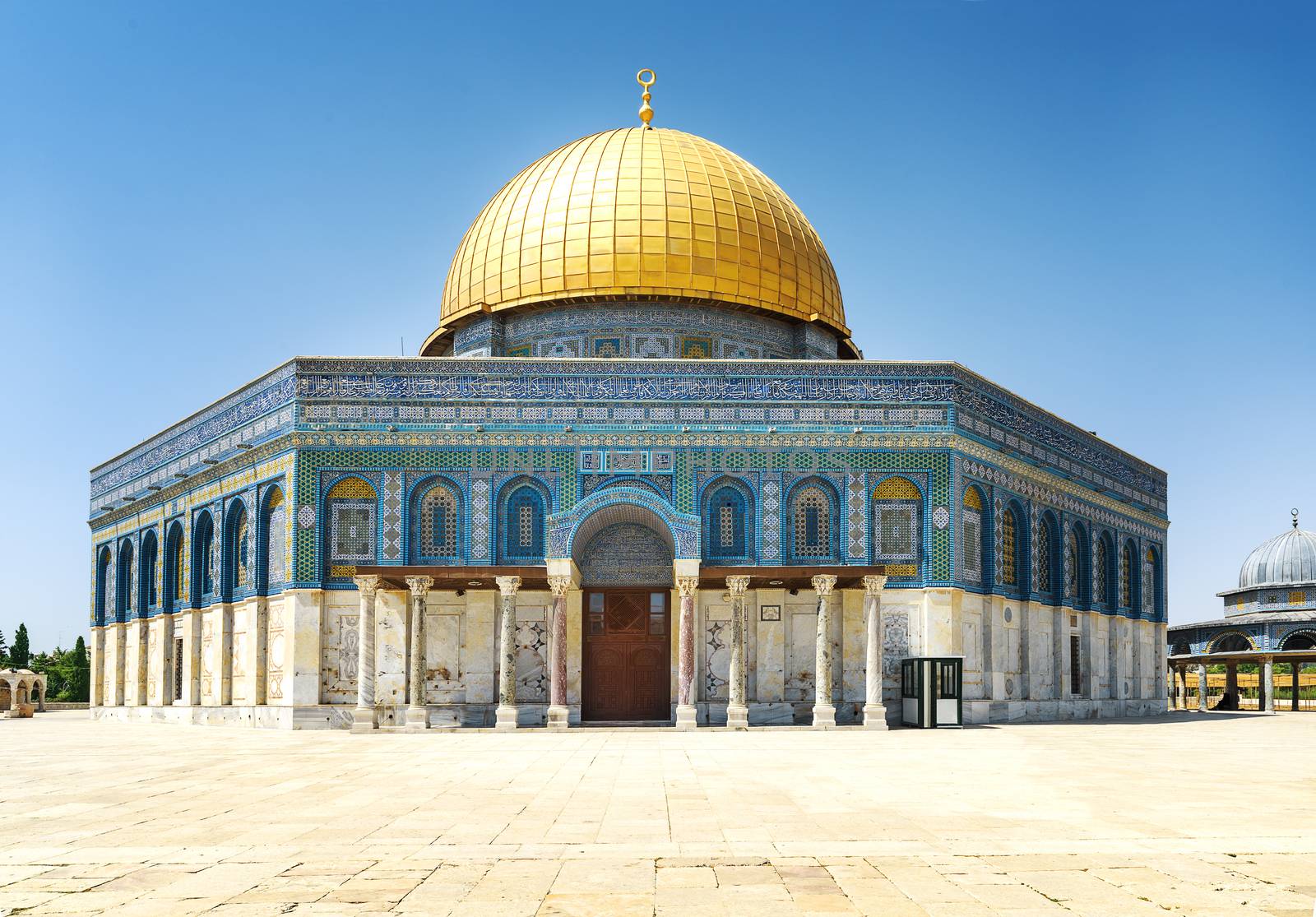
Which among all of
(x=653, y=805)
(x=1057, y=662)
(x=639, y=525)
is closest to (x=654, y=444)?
(x=639, y=525)

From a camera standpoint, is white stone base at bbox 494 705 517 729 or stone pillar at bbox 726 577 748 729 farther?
stone pillar at bbox 726 577 748 729

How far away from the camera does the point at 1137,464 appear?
36.5 m

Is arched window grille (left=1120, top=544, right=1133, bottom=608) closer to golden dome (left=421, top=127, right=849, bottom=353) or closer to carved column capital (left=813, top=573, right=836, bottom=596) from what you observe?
golden dome (left=421, top=127, right=849, bottom=353)

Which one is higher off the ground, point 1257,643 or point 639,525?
point 639,525

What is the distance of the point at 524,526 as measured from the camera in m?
25.8

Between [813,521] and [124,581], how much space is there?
63.2 feet

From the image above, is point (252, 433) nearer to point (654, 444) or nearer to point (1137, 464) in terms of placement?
point (654, 444)

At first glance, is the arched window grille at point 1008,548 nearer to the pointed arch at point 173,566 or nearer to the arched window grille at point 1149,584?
the arched window grille at point 1149,584

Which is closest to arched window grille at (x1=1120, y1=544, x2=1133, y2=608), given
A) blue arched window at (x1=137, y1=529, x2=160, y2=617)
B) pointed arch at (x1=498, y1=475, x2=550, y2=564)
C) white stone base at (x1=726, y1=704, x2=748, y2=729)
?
white stone base at (x1=726, y1=704, x2=748, y2=729)

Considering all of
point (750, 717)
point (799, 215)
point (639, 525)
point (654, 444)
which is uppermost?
point (799, 215)

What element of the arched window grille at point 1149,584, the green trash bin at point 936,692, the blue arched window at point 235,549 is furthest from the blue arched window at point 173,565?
the arched window grille at point 1149,584

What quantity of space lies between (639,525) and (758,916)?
1983 cm

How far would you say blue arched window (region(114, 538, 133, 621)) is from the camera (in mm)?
34312

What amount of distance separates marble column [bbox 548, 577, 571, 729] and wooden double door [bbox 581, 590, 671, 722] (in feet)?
5.99
